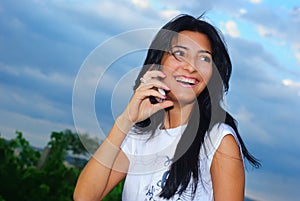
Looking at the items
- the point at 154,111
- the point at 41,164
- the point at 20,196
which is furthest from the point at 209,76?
the point at 41,164

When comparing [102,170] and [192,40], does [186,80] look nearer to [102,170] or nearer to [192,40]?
[192,40]

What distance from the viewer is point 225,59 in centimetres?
219

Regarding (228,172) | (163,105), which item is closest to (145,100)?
(163,105)

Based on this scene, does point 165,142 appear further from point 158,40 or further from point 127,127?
point 158,40

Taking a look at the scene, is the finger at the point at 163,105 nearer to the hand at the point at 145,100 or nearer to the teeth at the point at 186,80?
the hand at the point at 145,100

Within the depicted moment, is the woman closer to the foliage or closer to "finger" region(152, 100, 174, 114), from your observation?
"finger" region(152, 100, 174, 114)

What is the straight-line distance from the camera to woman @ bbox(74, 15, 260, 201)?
209 cm

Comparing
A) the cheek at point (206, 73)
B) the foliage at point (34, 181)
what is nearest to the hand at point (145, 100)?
the cheek at point (206, 73)

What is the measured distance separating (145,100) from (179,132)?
206 mm

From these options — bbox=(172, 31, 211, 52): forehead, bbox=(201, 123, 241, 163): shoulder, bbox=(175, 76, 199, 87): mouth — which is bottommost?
bbox=(201, 123, 241, 163): shoulder

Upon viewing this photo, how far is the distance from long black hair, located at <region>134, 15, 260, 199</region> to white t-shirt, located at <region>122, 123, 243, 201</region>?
0.03m

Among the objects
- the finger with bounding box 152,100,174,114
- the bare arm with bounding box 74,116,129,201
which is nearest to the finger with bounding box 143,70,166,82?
the finger with bounding box 152,100,174,114

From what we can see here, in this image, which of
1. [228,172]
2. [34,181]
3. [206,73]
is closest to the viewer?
[228,172]

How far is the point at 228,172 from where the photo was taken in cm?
202
